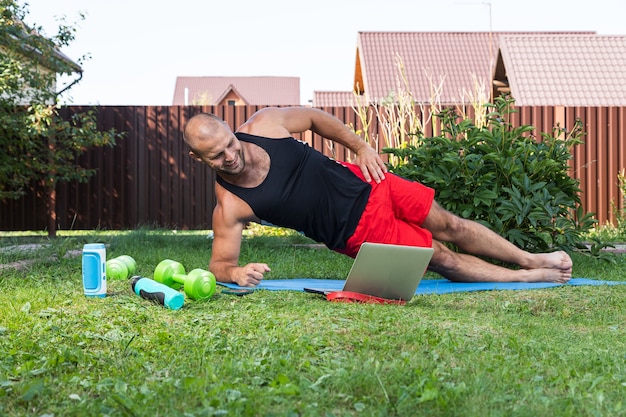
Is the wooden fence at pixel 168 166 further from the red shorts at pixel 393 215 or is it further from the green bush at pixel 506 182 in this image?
the red shorts at pixel 393 215

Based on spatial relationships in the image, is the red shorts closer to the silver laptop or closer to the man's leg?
the man's leg

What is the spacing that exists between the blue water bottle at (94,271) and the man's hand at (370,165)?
148 centimetres

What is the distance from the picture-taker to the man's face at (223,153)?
349 centimetres

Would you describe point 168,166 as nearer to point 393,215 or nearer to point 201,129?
point 393,215

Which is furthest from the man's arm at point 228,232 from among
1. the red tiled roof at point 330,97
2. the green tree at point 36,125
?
the red tiled roof at point 330,97

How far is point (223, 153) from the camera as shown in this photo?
354cm

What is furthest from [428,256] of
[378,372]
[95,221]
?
[95,221]

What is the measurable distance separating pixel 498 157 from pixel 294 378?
318cm

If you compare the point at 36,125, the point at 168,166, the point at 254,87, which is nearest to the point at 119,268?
the point at 36,125

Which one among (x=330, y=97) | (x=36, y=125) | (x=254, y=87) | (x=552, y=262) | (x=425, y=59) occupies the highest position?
(x=254, y=87)

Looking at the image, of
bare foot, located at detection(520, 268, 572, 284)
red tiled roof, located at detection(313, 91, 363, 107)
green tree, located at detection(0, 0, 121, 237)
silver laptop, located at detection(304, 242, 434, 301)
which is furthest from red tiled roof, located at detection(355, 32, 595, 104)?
silver laptop, located at detection(304, 242, 434, 301)

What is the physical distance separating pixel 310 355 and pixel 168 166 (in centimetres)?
743

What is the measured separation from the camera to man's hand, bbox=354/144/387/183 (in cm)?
402

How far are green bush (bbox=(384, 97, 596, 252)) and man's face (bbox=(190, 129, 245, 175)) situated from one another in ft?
5.62
